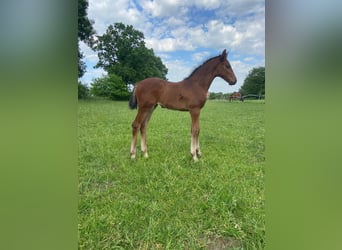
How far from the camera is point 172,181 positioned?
161cm

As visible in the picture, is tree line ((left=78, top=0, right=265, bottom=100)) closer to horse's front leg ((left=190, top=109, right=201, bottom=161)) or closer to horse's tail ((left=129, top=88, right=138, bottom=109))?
horse's tail ((left=129, top=88, right=138, bottom=109))

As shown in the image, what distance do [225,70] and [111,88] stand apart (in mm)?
810

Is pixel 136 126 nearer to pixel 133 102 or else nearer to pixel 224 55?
pixel 133 102

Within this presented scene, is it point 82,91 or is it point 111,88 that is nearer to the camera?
point 82,91

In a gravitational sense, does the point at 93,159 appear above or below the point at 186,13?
below

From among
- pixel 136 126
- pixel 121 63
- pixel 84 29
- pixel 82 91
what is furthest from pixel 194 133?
pixel 84 29

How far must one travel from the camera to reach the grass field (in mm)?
1187
